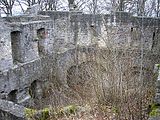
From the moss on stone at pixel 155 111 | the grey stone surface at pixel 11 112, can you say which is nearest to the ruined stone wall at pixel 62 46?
the grey stone surface at pixel 11 112

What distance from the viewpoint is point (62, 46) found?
16.2 m

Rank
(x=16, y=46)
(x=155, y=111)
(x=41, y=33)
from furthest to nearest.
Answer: (x=41, y=33) < (x=16, y=46) < (x=155, y=111)

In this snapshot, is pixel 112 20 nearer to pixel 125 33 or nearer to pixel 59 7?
pixel 125 33

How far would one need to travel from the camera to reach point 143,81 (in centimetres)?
726

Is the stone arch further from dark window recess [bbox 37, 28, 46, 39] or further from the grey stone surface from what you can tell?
the grey stone surface

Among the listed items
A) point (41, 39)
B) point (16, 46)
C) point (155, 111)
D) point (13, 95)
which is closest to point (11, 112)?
point (155, 111)

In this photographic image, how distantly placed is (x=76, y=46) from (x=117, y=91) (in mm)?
9033

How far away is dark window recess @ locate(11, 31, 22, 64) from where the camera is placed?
12.5 meters

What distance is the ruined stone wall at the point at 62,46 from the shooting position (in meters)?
11.8

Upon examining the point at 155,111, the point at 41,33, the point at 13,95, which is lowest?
the point at 13,95

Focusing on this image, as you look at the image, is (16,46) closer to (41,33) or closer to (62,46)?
(41,33)

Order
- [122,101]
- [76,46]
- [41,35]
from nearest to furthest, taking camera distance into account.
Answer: [122,101] < [41,35] < [76,46]

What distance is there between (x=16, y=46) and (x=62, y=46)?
396 centimetres

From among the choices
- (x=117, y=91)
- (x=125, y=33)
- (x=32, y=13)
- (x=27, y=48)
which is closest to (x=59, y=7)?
(x=32, y=13)
